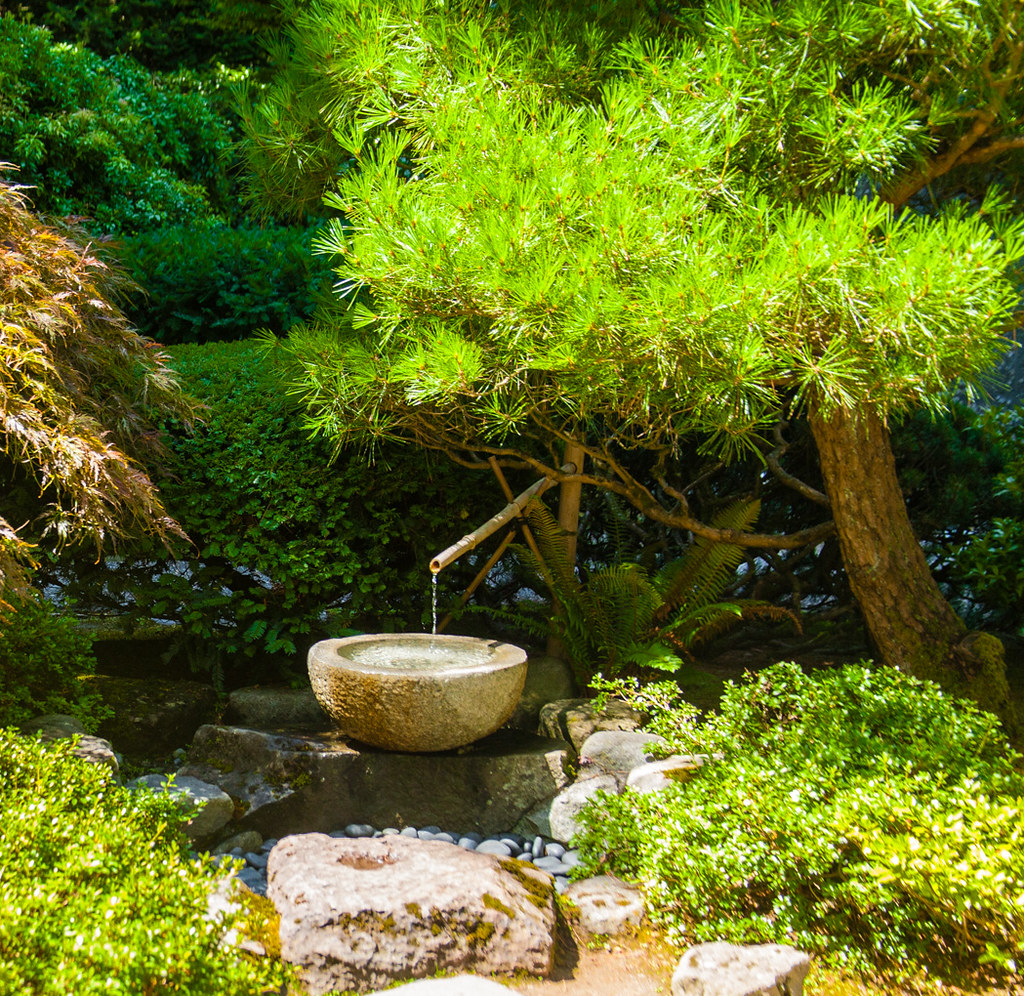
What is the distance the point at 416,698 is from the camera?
291 centimetres

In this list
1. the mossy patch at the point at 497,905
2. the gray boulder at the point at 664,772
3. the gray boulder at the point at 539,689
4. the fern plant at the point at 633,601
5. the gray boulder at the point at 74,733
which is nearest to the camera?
the mossy patch at the point at 497,905

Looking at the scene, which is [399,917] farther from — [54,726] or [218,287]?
[218,287]

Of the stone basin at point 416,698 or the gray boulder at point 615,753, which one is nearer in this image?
the stone basin at point 416,698

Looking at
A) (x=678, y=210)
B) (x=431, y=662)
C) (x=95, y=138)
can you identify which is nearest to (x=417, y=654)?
(x=431, y=662)

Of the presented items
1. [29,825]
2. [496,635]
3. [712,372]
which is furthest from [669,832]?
[496,635]

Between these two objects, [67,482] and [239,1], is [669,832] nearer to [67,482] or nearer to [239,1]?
[67,482]

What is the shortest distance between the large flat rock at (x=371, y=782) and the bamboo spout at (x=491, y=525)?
2.42ft

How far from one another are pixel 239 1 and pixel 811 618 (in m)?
9.82

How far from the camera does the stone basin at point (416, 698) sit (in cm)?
290

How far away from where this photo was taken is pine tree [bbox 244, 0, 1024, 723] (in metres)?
2.27

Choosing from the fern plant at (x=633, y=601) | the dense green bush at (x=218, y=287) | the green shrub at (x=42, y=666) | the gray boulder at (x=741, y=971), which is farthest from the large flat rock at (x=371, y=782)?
the dense green bush at (x=218, y=287)

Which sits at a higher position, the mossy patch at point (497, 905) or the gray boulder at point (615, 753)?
the mossy patch at point (497, 905)

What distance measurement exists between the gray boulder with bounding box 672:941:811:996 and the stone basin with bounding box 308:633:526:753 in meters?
1.14

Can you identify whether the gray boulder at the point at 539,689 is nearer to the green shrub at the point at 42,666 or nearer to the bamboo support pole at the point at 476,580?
the bamboo support pole at the point at 476,580
